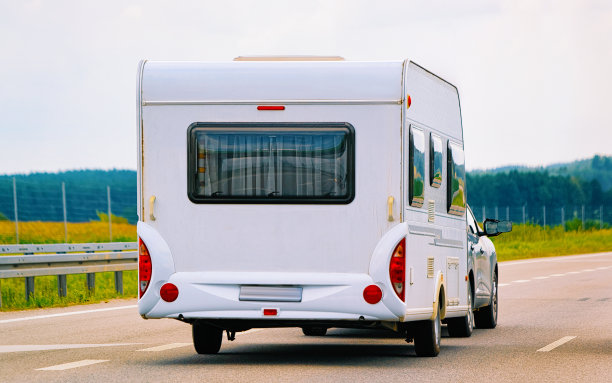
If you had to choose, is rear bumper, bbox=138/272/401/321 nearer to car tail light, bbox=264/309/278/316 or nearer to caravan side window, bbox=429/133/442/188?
car tail light, bbox=264/309/278/316

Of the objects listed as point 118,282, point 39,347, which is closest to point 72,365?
point 39,347

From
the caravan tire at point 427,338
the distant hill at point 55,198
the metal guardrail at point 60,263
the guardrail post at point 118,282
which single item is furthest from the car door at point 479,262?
the distant hill at point 55,198

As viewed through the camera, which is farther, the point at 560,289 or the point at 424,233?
the point at 560,289

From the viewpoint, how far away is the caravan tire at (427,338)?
12961 mm

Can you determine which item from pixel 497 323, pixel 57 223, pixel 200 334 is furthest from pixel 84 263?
pixel 57 223

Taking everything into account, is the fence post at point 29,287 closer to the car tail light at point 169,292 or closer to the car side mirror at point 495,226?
the car side mirror at point 495,226

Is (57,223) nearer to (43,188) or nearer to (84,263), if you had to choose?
(43,188)

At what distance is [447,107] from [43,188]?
1025 inches

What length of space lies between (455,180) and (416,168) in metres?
2.35

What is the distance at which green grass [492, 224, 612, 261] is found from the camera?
55.8 meters

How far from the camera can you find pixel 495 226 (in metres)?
16.8

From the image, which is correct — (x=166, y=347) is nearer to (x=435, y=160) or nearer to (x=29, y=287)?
(x=435, y=160)

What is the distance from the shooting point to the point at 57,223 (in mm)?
37938

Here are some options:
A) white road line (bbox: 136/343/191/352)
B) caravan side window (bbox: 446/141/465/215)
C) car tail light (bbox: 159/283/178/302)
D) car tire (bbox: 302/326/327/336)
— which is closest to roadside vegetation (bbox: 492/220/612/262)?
car tire (bbox: 302/326/327/336)
